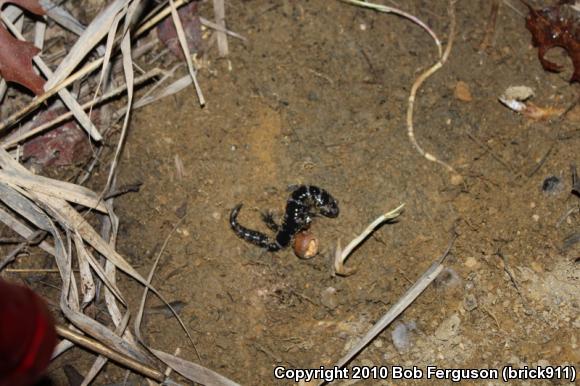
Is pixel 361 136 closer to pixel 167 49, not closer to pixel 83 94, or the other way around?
pixel 167 49

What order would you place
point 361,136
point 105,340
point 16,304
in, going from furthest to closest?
point 361,136, point 105,340, point 16,304

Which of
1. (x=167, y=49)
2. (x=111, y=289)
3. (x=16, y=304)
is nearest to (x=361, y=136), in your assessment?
(x=167, y=49)

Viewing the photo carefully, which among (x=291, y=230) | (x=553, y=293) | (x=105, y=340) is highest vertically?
(x=291, y=230)

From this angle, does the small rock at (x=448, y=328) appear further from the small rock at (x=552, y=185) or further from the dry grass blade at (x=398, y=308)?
the small rock at (x=552, y=185)

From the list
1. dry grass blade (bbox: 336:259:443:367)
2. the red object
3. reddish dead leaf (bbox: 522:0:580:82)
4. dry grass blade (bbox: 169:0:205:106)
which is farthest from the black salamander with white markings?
the red object

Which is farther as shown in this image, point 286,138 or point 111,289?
point 286,138

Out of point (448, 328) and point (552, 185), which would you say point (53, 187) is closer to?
point (448, 328)

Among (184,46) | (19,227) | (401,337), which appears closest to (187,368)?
(401,337)
